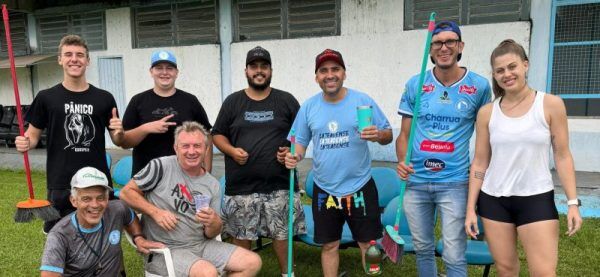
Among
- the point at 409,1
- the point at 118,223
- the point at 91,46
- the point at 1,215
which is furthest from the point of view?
the point at 91,46

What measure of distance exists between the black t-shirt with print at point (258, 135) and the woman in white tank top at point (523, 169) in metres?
1.44

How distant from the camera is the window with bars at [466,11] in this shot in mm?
7316

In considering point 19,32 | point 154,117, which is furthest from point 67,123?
point 19,32

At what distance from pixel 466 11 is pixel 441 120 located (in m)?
5.91

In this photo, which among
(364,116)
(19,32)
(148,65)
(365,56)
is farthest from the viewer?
(19,32)

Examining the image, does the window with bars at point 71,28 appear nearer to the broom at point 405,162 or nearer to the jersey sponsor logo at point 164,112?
the jersey sponsor logo at point 164,112

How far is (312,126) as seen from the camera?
2898mm

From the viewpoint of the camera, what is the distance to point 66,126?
9.41 ft

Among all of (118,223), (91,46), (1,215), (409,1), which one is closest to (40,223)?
(1,215)

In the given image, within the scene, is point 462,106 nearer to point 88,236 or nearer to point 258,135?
point 258,135

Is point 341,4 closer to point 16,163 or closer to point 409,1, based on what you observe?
point 409,1

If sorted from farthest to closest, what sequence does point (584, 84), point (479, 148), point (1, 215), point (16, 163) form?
point (16, 163), point (584, 84), point (1, 215), point (479, 148)

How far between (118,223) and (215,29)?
791 cm

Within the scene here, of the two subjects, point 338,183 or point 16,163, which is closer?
point 338,183
